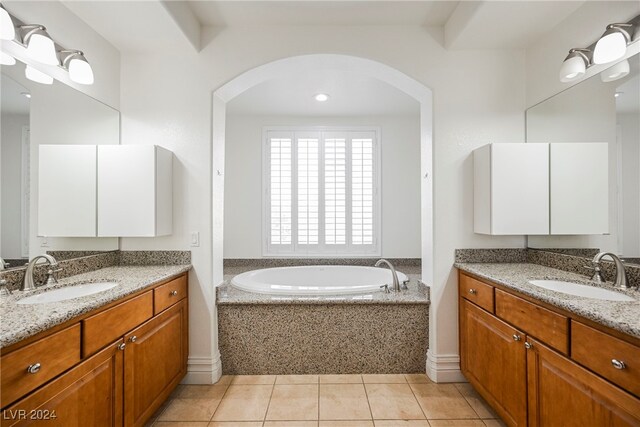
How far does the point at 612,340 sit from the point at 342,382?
163 cm

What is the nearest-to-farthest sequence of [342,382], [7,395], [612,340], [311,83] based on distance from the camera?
[7,395], [612,340], [342,382], [311,83]

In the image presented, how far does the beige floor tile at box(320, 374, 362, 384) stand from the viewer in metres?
2.21

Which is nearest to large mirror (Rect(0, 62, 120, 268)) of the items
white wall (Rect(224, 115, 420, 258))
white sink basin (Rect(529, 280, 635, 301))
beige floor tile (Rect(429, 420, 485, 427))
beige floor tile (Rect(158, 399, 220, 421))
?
beige floor tile (Rect(158, 399, 220, 421))

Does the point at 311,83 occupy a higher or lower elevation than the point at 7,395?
higher

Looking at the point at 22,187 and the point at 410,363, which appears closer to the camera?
the point at 22,187

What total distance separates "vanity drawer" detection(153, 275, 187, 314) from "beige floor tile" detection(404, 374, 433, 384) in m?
1.73

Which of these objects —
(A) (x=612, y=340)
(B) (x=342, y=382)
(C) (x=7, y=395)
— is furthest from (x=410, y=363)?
(C) (x=7, y=395)

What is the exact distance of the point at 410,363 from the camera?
2.32 meters

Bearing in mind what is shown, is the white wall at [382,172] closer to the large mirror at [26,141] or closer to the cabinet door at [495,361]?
the cabinet door at [495,361]

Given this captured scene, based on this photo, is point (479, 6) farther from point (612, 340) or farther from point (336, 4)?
point (612, 340)

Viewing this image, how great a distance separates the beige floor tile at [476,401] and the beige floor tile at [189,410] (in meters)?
1.63

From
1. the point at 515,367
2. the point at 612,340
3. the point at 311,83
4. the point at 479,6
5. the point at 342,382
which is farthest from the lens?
the point at 311,83

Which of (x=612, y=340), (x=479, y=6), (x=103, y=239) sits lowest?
(x=612, y=340)

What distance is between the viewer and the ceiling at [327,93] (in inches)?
117
